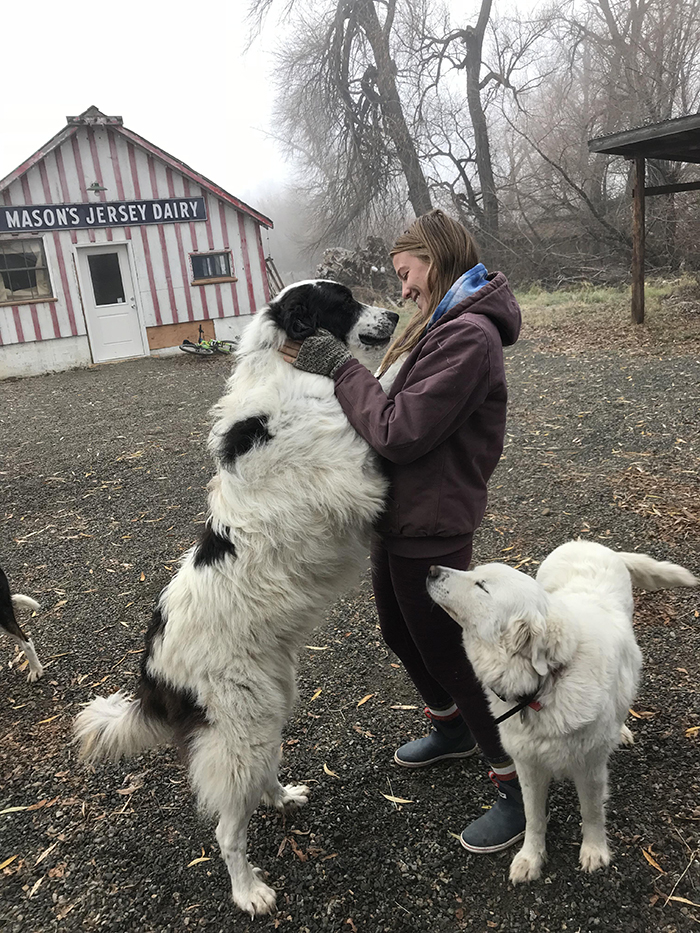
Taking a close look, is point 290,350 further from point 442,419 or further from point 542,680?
point 542,680

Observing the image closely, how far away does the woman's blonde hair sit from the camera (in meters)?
2.19

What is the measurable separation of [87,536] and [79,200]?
1171cm

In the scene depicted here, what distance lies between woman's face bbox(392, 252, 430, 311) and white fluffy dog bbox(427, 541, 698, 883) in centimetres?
100

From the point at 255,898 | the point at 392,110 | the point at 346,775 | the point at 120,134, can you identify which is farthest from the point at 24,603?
the point at 392,110

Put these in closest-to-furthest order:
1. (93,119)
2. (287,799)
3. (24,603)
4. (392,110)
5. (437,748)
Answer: (287,799)
(437,748)
(24,603)
(93,119)
(392,110)

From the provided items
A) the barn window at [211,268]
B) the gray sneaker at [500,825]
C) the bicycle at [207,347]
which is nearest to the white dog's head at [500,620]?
the gray sneaker at [500,825]

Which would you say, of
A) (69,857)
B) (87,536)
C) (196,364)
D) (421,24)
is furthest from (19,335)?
(421,24)

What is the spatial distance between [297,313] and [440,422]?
2.53 feet

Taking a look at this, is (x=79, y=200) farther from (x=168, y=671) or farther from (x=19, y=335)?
(x=168, y=671)

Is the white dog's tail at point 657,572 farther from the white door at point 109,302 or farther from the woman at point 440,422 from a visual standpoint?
the white door at point 109,302

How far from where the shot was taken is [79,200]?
14219 millimetres

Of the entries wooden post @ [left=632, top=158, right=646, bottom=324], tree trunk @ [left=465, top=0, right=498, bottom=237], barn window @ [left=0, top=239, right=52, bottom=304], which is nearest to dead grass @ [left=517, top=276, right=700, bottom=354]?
wooden post @ [left=632, top=158, right=646, bottom=324]

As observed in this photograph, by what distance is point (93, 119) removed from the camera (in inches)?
545

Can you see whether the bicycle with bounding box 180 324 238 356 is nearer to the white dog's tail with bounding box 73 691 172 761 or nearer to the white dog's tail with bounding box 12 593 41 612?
the white dog's tail with bounding box 12 593 41 612
